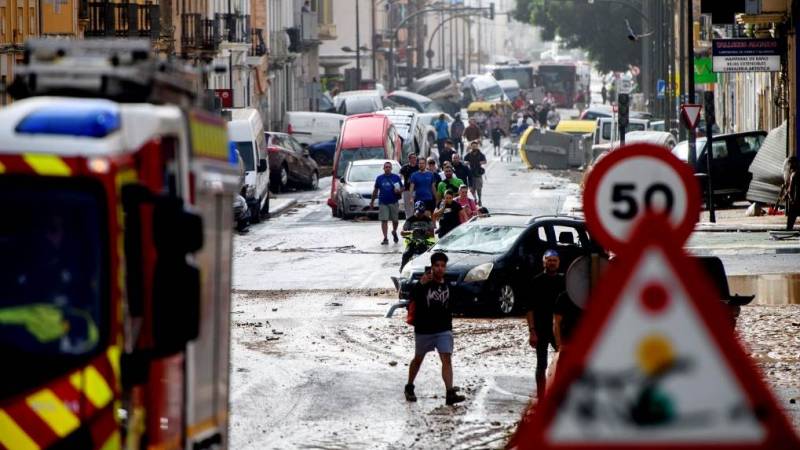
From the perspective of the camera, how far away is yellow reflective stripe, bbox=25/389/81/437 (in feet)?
27.5

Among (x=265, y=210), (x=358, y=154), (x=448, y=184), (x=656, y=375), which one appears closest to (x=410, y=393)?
(x=656, y=375)

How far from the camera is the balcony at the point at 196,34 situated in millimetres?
62688

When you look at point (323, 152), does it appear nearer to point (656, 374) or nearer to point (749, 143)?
point (749, 143)

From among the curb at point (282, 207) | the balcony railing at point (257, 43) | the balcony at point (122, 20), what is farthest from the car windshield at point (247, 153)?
the balcony railing at point (257, 43)

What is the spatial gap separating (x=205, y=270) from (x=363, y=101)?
213 ft

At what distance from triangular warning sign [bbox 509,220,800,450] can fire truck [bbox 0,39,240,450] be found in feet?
11.3

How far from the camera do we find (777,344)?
20.0 meters

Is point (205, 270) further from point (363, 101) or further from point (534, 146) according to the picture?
point (363, 101)

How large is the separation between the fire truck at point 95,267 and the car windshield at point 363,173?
107 feet

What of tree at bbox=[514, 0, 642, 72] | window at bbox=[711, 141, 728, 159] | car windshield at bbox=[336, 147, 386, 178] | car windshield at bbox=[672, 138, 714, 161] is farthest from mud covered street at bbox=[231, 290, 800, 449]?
tree at bbox=[514, 0, 642, 72]

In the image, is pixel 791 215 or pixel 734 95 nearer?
pixel 791 215

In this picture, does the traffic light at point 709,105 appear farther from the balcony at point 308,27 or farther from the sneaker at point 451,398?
the balcony at point 308,27

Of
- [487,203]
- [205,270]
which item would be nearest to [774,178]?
[487,203]

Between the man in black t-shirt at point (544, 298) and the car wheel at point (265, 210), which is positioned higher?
the man in black t-shirt at point (544, 298)
